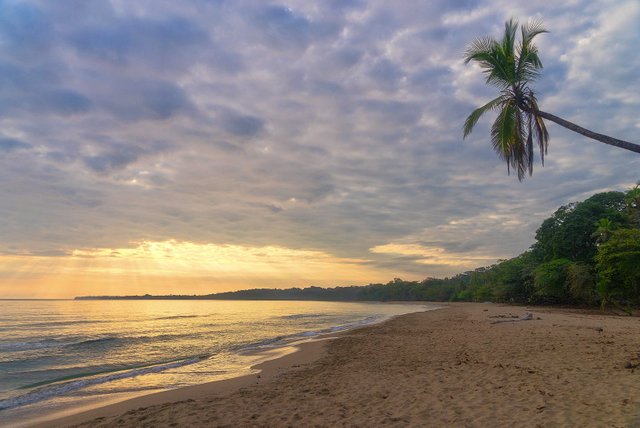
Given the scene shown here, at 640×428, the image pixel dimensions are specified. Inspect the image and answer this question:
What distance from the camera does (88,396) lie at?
36.7ft

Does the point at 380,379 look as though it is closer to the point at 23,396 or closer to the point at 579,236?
the point at 23,396

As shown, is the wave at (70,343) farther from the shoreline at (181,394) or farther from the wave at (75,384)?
the shoreline at (181,394)

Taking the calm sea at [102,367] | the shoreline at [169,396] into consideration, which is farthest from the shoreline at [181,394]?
the calm sea at [102,367]

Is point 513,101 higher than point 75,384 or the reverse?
higher

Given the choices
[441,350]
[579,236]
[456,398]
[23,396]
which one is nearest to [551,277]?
[579,236]

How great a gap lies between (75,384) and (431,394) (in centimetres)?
1120

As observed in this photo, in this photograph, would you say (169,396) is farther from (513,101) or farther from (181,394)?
(513,101)

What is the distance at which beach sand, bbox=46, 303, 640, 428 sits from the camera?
6.25 m

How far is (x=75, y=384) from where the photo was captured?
507 inches

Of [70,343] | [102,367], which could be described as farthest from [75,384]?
[70,343]

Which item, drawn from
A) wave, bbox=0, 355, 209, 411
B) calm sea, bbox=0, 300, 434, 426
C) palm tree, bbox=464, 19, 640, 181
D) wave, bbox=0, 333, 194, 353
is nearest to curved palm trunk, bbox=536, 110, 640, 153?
palm tree, bbox=464, 19, 640, 181

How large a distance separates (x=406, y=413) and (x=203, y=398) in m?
4.88

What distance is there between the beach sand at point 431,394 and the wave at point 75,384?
325 centimetres

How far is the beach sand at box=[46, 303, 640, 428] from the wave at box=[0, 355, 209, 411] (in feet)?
10.7
